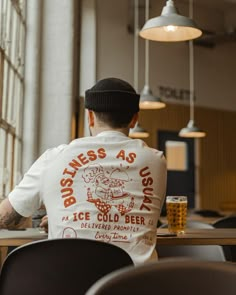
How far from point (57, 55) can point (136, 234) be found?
4.90 m

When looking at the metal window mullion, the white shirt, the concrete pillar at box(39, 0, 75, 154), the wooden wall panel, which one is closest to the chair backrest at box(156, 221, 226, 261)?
the white shirt

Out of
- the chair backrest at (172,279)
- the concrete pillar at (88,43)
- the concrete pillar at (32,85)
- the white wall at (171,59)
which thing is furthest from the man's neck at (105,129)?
the white wall at (171,59)

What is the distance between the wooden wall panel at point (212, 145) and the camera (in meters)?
13.1

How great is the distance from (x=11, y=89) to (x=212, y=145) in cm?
852

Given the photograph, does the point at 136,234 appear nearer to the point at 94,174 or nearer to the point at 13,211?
the point at 94,174

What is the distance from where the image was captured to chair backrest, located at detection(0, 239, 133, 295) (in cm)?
181

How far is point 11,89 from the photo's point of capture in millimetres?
5887

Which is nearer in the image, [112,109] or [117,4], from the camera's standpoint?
[112,109]

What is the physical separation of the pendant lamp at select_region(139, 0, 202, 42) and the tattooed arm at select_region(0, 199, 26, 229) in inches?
96.9

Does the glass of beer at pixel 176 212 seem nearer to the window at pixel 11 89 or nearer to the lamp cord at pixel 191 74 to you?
the window at pixel 11 89

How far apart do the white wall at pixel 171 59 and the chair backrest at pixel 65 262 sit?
9914mm

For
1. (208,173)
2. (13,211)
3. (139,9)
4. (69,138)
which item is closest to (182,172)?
(208,173)

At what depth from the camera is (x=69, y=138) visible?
695cm

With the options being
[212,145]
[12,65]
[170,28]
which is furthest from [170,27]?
[212,145]
